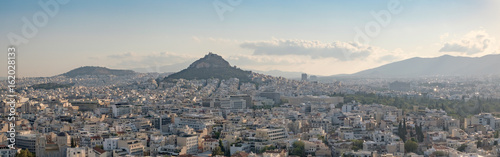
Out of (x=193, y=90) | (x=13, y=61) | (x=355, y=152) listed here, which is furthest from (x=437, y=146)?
(x=193, y=90)

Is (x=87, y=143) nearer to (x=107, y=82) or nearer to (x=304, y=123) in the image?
(x=304, y=123)

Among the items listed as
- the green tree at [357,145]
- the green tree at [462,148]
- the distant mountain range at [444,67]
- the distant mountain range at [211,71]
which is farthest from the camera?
the distant mountain range at [444,67]

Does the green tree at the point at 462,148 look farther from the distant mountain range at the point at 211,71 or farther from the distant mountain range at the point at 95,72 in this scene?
the distant mountain range at the point at 95,72

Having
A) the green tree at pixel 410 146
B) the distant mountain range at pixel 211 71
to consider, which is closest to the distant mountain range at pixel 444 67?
the distant mountain range at pixel 211 71

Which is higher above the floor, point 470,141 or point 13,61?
point 13,61

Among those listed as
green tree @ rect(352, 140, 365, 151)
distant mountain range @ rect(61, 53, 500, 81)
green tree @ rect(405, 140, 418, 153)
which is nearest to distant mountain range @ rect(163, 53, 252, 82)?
distant mountain range @ rect(61, 53, 500, 81)

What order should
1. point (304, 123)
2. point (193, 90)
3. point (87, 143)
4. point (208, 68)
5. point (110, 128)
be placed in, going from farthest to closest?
point (208, 68) → point (193, 90) → point (304, 123) → point (110, 128) → point (87, 143)

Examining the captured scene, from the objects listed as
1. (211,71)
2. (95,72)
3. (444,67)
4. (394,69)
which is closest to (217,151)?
(211,71)

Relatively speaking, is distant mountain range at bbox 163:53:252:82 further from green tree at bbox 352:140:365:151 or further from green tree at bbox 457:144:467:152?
green tree at bbox 457:144:467:152
